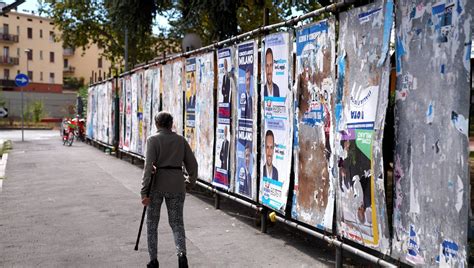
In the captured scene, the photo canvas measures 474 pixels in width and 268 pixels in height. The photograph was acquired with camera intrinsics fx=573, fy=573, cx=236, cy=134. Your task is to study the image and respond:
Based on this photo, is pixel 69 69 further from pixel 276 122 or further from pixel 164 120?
pixel 164 120

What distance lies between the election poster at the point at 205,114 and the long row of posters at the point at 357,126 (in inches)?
16.4

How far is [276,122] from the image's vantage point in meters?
6.91

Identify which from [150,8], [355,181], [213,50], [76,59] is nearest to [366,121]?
[355,181]

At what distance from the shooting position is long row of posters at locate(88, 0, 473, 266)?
4020 millimetres

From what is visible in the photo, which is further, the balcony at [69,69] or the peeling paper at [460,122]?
the balcony at [69,69]

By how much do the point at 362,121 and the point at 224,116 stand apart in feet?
12.7

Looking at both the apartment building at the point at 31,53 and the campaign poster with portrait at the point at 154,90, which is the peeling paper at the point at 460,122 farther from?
the apartment building at the point at 31,53

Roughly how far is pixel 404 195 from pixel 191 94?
6333mm

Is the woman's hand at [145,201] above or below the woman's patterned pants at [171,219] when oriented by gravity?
above

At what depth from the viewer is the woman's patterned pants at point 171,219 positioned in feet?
18.4

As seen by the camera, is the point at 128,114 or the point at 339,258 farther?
the point at 128,114

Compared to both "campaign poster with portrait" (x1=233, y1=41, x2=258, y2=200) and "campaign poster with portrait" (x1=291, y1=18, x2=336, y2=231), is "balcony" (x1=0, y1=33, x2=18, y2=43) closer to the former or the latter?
"campaign poster with portrait" (x1=233, y1=41, x2=258, y2=200)

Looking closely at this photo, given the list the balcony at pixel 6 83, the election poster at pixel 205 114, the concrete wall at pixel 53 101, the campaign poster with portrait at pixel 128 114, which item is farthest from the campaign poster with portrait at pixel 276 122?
the balcony at pixel 6 83

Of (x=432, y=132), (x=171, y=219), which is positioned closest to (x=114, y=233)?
(x=171, y=219)
